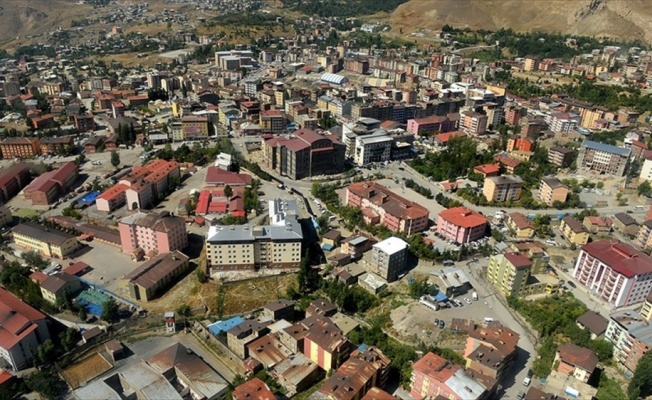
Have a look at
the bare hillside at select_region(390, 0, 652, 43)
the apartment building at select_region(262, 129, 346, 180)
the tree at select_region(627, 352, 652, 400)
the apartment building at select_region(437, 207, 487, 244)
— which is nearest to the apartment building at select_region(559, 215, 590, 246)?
the apartment building at select_region(437, 207, 487, 244)

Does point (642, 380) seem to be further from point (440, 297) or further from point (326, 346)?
point (326, 346)

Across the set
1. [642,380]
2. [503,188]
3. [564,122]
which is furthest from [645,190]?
[642,380]

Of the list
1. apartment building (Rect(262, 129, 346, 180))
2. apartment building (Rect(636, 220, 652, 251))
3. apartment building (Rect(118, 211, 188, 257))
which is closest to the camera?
apartment building (Rect(118, 211, 188, 257))

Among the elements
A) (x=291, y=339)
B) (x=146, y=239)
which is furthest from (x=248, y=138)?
(x=291, y=339)

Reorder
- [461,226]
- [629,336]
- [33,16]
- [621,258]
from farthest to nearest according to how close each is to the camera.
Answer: [33,16] < [461,226] < [621,258] < [629,336]

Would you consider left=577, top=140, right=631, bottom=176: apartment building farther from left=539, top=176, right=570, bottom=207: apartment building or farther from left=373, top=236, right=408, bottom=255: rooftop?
left=373, top=236, right=408, bottom=255: rooftop

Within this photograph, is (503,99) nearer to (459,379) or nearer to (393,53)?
(393,53)

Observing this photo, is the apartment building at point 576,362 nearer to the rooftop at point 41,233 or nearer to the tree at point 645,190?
the tree at point 645,190
